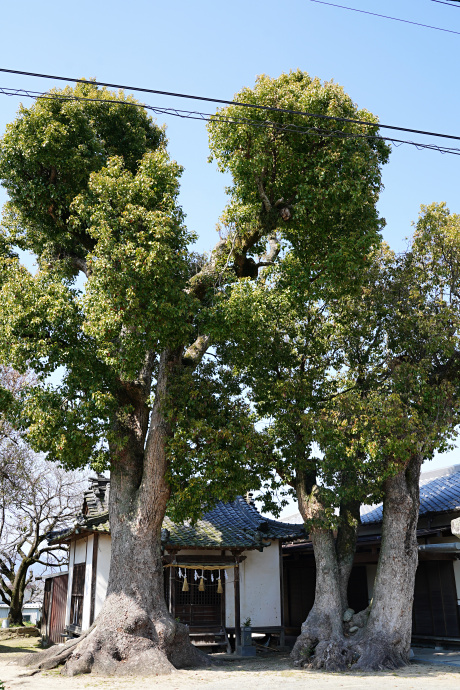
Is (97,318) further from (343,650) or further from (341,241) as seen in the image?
(343,650)

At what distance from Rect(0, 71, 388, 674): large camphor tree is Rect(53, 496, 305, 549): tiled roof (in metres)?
3.36

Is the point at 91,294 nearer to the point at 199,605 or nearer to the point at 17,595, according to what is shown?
the point at 199,605

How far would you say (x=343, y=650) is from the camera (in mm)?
14195

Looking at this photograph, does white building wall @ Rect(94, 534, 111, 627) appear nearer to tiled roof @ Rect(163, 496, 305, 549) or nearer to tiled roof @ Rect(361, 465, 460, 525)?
tiled roof @ Rect(163, 496, 305, 549)

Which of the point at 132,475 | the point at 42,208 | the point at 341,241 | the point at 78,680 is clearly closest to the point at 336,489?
the point at 132,475

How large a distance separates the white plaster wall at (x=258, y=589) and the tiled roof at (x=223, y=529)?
75 cm

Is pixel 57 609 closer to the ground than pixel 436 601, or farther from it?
closer to the ground

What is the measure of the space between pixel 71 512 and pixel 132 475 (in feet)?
41.4

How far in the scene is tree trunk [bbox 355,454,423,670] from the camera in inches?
548

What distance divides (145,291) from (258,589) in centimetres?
1182

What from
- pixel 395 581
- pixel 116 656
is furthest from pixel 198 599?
pixel 395 581

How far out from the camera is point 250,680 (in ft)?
39.8

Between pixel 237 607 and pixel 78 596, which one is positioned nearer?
pixel 237 607

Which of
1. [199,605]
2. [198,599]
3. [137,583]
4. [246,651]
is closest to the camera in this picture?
[137,583]
